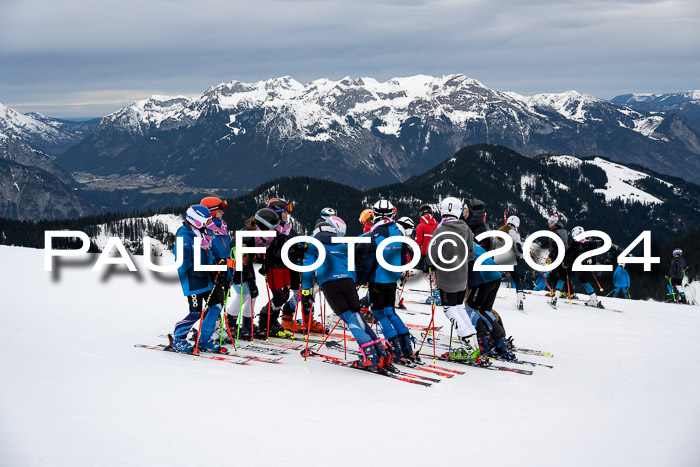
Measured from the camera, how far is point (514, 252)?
14.9 m

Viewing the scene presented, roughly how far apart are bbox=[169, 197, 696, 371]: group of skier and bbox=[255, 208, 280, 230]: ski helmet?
0.06 feet

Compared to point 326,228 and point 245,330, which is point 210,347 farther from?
point 326,228

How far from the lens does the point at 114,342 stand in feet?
35.4

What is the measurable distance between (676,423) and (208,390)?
6.54 meters

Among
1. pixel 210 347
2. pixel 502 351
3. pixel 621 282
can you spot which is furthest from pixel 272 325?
pixel 621 282

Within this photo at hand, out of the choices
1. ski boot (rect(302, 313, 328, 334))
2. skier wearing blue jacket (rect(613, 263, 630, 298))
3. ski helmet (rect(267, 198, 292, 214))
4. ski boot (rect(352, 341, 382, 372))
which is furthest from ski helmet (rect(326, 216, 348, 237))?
skier wearing blue jacket (rect(613, 263, 630, 298))

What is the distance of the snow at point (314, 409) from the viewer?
5.98 metres

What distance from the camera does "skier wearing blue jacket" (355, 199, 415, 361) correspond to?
9.67 meters

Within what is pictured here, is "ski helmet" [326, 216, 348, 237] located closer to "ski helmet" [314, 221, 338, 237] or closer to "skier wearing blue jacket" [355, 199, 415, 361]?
"ski helmet" [314, 221, 338, 237]

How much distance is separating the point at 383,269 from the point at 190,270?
3.38 metres

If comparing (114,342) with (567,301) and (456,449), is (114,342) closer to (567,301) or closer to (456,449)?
(456,449)

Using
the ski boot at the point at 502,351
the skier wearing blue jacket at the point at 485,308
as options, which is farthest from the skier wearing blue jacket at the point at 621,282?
the skier wearing blue jacket at the point at 485,308

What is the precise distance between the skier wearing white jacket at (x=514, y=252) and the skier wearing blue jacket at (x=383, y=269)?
10.5 feet

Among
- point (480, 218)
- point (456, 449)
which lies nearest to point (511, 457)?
point (456, 449)
